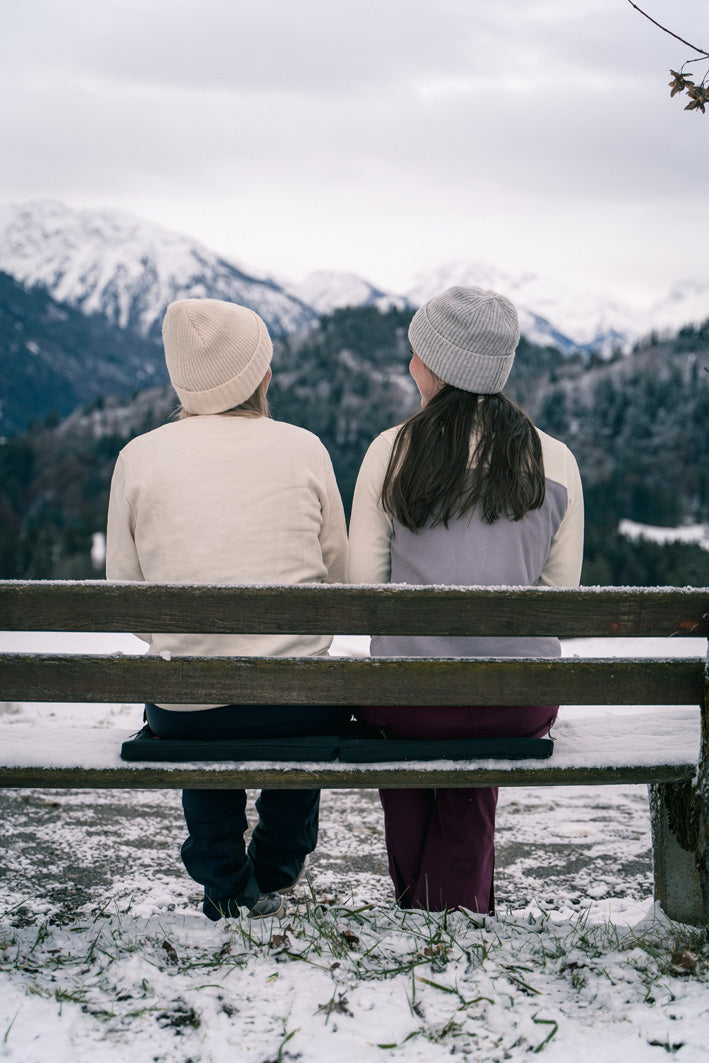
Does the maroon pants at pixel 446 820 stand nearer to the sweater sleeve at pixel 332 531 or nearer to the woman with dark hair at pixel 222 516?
the woman with dark hair at pixel 222 516

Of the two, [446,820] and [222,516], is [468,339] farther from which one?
[446,820]

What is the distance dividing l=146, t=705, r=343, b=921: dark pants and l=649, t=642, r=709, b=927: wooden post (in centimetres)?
104

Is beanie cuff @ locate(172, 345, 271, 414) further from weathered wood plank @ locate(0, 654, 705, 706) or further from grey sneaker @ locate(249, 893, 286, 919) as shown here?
grey sneaker @ locate(249, 893, 286, 919)

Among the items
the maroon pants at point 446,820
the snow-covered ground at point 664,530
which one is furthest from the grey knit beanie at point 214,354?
the snow-covered ground at point 664,530

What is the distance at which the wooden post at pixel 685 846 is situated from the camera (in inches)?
104

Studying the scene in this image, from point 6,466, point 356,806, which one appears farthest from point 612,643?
point 6,466

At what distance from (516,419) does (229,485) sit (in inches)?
33.7

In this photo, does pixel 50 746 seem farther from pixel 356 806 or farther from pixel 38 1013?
pixel 356 806

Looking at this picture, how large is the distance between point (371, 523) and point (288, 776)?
770 mm

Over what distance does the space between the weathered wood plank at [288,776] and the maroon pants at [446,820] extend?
140 mm

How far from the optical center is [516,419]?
265cm

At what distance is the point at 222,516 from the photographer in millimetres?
2643

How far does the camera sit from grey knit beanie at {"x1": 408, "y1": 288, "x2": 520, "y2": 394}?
104 inches

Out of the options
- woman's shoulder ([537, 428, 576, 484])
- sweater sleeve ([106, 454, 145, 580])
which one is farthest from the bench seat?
woman's shoulder ([537, 428, 576, 484])
